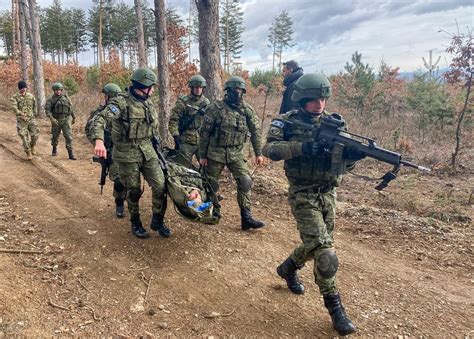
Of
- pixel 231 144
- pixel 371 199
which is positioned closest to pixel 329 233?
pixel 231 144

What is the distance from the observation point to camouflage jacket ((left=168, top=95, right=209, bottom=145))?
647 centimetres

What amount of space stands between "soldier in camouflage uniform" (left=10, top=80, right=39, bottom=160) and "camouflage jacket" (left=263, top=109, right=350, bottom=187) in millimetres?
8222

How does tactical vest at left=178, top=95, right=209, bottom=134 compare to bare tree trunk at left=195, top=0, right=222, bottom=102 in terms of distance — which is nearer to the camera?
tactical vest at left=178, top=95, right=209, bottom=134

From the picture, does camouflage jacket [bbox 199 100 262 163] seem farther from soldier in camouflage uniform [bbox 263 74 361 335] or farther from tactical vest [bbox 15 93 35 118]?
tactical vest [bbox 15 93 35 118]

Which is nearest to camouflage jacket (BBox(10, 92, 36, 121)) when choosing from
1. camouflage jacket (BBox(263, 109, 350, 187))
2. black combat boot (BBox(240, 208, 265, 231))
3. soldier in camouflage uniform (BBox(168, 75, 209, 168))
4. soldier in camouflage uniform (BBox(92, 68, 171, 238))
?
soldier in camouflage uniform (BBox(168, 75, 209, 168))

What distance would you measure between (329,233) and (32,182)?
6489mm

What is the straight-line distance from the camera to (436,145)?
12.3 metres

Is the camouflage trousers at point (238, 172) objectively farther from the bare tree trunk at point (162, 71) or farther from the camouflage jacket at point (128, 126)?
the bare tree trunk at point (162, 71)

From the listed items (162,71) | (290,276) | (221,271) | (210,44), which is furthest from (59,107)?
(290,276)

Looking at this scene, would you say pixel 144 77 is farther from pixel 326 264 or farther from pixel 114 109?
pixel 326 264

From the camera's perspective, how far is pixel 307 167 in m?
3.46

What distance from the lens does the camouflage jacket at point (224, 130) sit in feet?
17.5

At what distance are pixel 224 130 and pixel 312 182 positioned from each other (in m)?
2.18

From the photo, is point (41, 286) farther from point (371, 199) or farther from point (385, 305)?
point (371, 199)
